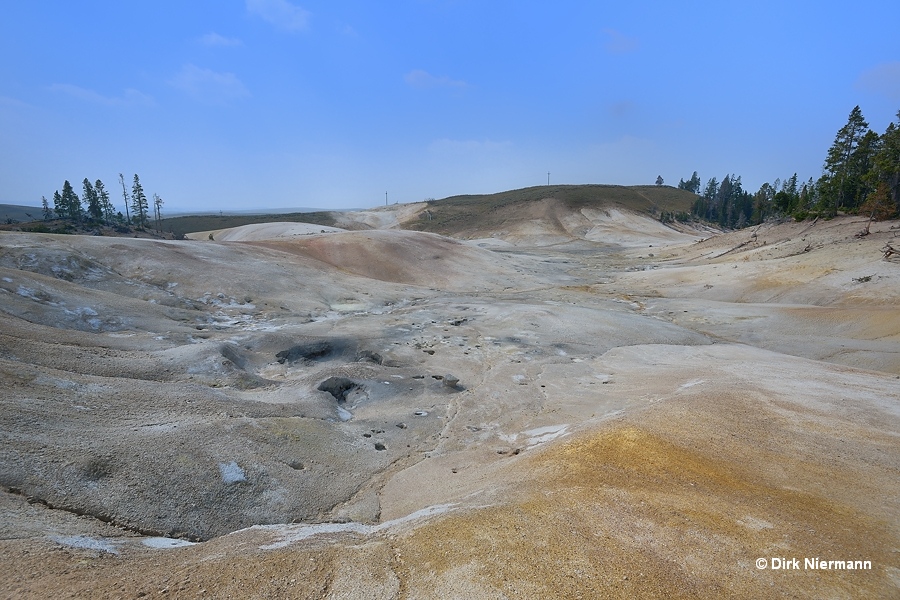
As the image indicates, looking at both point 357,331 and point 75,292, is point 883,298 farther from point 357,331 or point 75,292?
point 75,292

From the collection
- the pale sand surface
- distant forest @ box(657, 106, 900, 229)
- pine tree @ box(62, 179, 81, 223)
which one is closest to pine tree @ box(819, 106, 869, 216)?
distant forest @ box(657, 106, 900, 229)

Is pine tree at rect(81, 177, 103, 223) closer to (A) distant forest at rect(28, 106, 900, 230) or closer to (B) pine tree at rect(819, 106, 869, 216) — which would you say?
(A) distant forest at rect(28, 106, 900, 230)

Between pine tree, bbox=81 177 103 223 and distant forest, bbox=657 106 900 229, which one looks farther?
pine tree, bbox=81 177 103 223

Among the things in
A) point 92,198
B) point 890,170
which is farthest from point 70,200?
point 890,170

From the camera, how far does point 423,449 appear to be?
26.3 feet

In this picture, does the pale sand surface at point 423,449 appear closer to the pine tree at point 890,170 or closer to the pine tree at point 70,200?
the pine tree at point 890,170

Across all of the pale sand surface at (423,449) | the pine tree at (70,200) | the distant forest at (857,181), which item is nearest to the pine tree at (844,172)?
the distant forest at (857,181)

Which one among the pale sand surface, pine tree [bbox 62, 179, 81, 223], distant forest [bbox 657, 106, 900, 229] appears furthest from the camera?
pine tree [bbox 62, 179, 81, 223]

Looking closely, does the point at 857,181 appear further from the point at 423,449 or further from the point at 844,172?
the point at 423,449

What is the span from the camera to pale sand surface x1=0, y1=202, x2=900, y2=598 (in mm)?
3627

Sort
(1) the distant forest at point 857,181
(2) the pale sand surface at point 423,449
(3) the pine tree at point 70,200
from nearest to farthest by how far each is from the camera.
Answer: (2) the pale sand surface at point 423,449, (1) the distant forest at point 857,181, (3) the pine tree at point 70,200

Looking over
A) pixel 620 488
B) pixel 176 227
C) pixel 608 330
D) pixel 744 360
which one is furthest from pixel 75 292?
pixel 176 227

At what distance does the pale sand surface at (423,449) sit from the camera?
3627 millimetres

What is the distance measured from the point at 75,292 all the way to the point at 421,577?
14323mm
